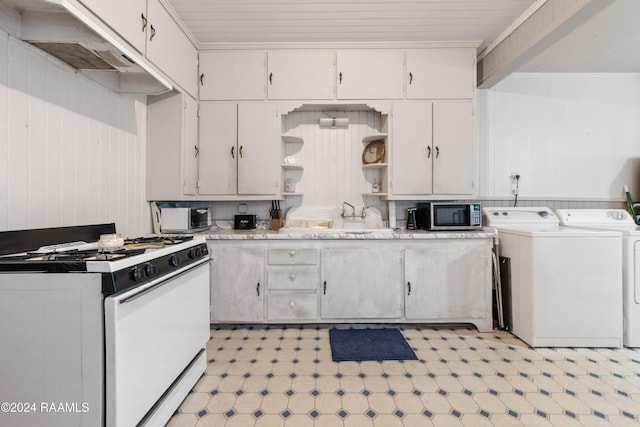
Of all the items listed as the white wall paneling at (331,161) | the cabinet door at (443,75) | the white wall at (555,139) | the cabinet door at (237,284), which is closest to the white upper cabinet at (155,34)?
the white wall paneling at (331,161)

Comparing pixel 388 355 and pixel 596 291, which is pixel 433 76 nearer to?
pixel 596 291

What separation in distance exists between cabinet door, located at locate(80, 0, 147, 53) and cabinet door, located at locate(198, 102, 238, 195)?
97cm

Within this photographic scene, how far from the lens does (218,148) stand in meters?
2.95

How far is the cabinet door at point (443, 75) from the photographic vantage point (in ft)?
9.61

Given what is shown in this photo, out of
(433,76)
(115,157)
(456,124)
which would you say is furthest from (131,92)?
(456,124)

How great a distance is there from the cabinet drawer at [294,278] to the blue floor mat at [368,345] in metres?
0.48

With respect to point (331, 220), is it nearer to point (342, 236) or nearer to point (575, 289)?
point (342, 236)

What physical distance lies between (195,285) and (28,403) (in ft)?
2.75

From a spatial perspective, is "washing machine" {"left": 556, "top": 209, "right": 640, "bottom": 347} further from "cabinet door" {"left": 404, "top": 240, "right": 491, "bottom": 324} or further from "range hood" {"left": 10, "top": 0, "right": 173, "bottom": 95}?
"range hood" {"left": 10, "top": 0, "right": 173, "bottom": 95}

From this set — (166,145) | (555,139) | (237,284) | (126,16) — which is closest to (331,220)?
(237,284)

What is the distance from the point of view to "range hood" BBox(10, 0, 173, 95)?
4.68 feet

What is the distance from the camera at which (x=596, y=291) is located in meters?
2.38

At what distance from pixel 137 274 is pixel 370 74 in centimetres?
262

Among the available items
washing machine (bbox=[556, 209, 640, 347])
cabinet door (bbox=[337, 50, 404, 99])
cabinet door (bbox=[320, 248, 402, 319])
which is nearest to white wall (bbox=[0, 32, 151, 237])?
cabinet door (bbox=[320, 248, 402, 319])
